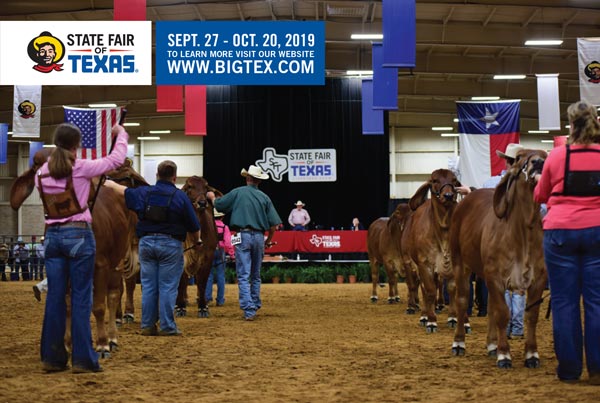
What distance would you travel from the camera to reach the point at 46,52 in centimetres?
1795

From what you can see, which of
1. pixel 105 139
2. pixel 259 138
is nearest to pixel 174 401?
pixel 105 139

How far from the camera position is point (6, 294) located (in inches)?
806

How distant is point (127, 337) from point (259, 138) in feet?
96.5

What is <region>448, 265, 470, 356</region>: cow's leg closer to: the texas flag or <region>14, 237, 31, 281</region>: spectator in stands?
the texas flag

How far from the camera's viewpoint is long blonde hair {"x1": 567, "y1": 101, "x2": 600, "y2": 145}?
6199 mm

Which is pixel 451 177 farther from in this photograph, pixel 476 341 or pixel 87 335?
pixel 87 335

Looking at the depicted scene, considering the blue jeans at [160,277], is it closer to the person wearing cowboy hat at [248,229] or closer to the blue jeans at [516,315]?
the person wearing cowboy hat at [248,229]

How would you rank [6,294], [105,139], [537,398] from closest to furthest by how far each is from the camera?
1. [537,398]
2. [6,294]
3. [105,139]

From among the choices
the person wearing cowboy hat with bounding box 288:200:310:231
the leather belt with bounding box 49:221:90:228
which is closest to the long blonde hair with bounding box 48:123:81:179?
the leather belt with bounding box 49:221:90:228

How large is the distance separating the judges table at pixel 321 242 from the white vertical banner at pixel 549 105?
277 inches

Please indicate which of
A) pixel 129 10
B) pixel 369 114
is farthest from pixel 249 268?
pixel 369 114

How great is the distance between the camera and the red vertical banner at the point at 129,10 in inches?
671

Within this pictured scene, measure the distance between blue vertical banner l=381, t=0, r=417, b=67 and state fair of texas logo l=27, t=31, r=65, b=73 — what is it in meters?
6.96

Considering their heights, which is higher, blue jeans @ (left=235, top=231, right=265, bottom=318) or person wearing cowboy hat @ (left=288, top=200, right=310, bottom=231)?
person wearing cowboy hat @ (left=288, top=200, right=310, bottom=231)
